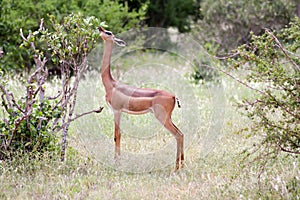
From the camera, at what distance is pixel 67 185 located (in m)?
5.48

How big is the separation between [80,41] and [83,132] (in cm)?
147

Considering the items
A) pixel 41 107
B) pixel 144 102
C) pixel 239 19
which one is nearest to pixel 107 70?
pixel 144 102

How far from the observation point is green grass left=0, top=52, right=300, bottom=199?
5242 mm

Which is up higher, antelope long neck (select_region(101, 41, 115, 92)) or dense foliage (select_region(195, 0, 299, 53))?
antelope long neck (select_region(101, 41, 115, 92))

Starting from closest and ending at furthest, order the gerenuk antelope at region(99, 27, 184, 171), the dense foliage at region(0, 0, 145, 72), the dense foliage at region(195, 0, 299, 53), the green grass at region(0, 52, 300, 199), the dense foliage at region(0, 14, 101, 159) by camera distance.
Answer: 1. the green grass at region(0, 52, 300, 199)
2. the gerenuk antelope at region(99, 27, 184, 171)
3. the dense foliage at region(0, 14, 101, 159)
4. the dense foliage at region(0, 0, 145, 72)
5. the dense foliage at region(195, 0, 299, 53)

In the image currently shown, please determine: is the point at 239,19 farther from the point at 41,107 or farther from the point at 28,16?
the point at 41,107

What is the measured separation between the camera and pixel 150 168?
Answer: 20.2 feet

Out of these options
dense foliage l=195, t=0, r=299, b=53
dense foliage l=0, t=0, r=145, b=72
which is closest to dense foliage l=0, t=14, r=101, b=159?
dense foliage l=0, t=0, r=145, b=72

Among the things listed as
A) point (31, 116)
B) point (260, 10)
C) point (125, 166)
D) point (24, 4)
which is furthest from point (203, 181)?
point (260, 10)

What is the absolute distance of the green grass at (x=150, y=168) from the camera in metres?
5.24

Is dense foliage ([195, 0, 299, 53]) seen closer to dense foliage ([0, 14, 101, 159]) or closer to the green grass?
the green grass

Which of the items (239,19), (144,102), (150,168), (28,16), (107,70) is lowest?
(239,19)

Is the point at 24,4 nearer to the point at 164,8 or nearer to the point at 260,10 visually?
the point at 260,10

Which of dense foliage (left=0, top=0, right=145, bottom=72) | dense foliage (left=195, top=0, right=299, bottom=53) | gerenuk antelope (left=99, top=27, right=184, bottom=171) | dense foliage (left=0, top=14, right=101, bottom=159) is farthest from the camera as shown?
dense foliage (left=195, top=0, right=299, bottom=53)
